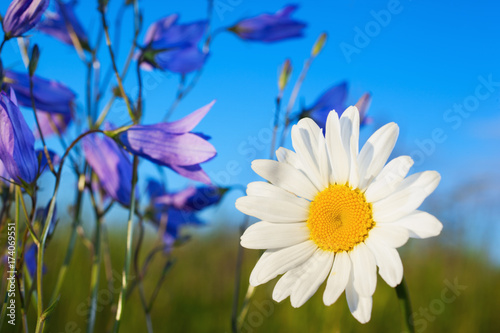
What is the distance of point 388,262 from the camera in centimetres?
55

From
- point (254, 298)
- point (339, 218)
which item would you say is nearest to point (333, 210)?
point (339, 218)

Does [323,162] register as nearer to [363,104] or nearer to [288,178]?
[288,178]

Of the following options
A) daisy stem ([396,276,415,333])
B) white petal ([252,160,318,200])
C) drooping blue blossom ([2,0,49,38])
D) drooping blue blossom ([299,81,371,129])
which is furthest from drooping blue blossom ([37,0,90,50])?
daisy stem ([396,276,415,333])

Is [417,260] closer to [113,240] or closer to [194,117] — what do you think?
[113,240]

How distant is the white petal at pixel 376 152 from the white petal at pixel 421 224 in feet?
0.26

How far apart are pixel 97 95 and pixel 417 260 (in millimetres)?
2184

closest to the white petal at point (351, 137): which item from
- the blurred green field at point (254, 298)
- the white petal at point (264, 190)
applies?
the white petal at point (264, 190)

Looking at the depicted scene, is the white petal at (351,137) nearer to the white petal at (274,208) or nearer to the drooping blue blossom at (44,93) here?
the white petal at (274,208)

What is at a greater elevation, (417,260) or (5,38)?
(5,38)

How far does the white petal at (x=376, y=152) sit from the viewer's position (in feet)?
2.02

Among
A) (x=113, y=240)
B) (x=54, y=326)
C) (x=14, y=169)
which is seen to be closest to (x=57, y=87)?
(x=14, y=169)

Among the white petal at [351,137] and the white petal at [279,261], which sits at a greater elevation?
the white petal at [351,137]

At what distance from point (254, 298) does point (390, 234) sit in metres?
1.56

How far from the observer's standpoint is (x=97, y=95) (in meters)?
0.98
